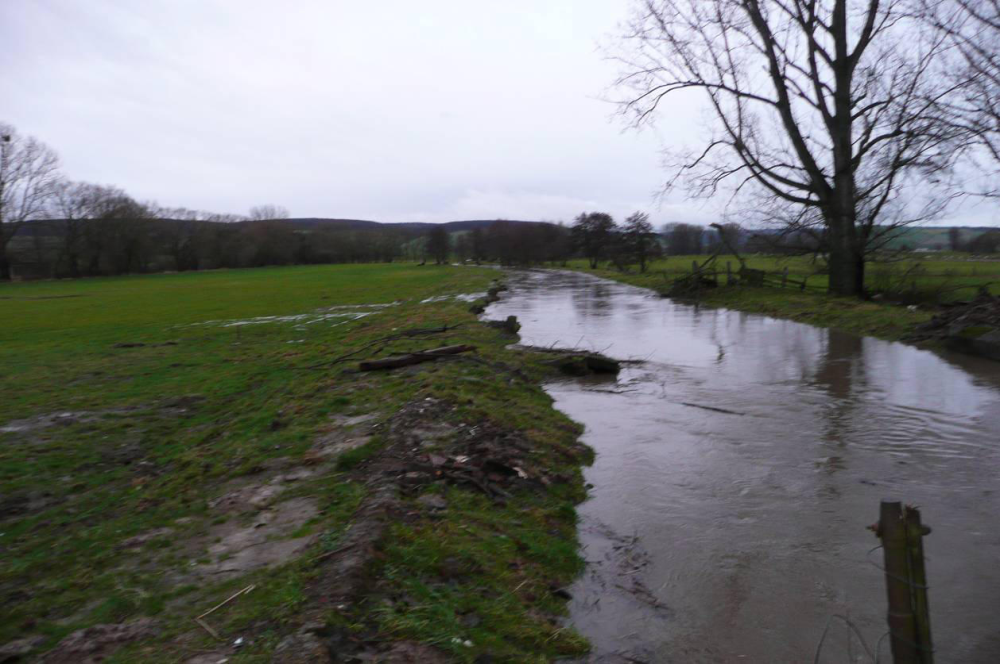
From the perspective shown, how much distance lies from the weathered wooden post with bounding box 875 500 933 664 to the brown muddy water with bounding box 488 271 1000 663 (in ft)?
3.17

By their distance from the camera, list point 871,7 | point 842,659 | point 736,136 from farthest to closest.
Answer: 1. point 736,136
2. point 871,7
3. point 842,659

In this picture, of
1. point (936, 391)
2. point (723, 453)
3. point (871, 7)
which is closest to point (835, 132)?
point (871, 7)

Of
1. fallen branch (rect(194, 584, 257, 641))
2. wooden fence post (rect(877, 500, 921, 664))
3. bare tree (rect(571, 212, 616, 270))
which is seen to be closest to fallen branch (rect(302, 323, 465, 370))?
fallen branch (rect(194, 584, 257, 641))

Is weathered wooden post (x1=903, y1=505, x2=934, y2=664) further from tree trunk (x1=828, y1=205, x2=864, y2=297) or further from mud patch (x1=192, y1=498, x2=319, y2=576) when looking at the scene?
tree trunk (x1=828, y1=205, x2=864, y2=297)

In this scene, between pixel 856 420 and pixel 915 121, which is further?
pixel 915 121

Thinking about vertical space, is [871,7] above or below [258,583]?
above

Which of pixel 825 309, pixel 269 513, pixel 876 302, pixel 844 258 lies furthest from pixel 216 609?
pixel 876 302

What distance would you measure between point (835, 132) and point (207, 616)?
26049mm

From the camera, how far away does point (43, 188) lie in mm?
85500

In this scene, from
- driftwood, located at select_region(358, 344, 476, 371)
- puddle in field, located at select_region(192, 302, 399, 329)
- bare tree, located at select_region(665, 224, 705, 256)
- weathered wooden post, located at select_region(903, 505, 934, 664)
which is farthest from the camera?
Answer: bare tree, located at select_region(665, 224, 705, 256)

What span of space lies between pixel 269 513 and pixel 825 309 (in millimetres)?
21476

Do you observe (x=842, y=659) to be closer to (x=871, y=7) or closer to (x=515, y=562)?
(x=515, y=562)

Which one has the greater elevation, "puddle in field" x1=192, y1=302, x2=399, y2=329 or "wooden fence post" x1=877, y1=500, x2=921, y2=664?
"wooden fence post" x1=877, y1=500, x2=921, y2=664

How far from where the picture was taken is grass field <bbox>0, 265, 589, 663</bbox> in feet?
13.7
